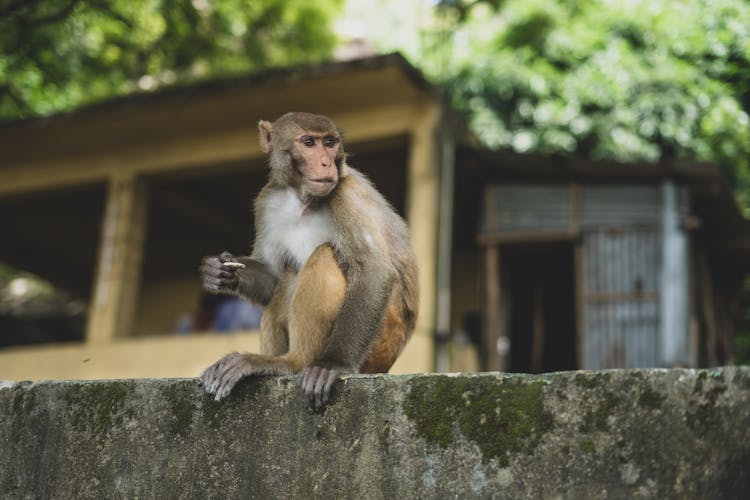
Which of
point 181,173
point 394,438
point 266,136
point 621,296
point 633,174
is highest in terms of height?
point 181,173

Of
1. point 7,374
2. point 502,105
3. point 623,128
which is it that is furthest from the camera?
point 502,105

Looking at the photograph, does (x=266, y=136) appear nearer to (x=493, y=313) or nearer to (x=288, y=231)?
(x=288, y=231)

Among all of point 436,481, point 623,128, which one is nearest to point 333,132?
point 436,481

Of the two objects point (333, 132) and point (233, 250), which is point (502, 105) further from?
point (333, 132)

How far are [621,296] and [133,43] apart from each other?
5.88m

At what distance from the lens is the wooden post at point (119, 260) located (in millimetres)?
9672

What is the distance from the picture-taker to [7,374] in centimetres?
977

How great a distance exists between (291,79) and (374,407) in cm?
615

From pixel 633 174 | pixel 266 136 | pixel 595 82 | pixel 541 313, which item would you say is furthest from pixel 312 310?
pixel 595 82

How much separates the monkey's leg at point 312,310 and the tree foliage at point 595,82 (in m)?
6.78

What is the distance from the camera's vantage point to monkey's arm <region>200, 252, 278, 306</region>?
379 cm

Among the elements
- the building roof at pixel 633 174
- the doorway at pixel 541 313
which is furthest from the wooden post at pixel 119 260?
the doorway at pixel 541 313

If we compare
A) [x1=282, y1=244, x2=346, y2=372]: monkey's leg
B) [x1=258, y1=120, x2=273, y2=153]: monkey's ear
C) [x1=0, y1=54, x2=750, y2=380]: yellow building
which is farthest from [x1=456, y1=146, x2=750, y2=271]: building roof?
[x1=282, y1=244, x2=346, y2=372]: monkey's leg

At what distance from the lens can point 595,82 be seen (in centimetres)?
1180
